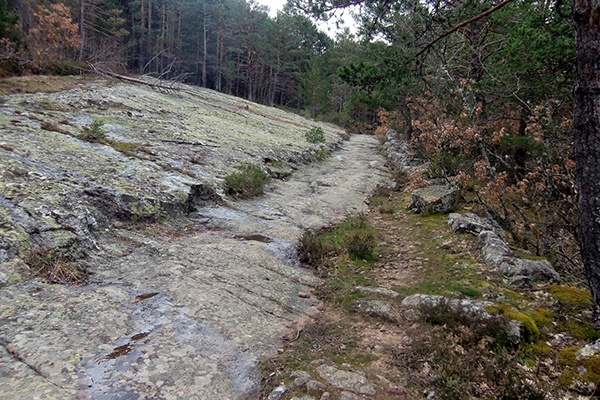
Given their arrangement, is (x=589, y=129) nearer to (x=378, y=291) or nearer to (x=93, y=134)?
(x=378, y=291)

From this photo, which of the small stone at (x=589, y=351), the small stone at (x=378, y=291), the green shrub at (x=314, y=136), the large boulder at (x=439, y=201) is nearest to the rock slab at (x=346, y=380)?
the small stone at (x=378, y=291)

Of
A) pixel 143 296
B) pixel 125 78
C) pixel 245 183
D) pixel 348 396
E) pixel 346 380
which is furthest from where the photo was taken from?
pixel 125 78

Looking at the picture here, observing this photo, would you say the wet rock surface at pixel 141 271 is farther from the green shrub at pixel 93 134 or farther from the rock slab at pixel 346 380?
the rock slab at pixel 346 380

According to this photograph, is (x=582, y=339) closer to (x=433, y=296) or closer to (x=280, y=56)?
(x=433, y=296)

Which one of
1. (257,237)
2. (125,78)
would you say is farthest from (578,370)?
(125,78)

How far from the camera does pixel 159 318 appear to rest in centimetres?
443

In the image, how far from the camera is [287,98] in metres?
63.7

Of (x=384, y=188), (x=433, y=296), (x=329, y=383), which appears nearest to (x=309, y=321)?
(x=329, y=383)

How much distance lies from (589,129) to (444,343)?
2.73 m

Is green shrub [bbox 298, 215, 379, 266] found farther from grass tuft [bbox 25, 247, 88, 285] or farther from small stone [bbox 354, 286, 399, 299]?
grass tuft [bbox 25, 247, 88, 285]

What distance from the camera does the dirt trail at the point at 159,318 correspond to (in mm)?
3373

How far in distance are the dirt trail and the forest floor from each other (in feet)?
1.43

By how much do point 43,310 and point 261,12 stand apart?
5862cm

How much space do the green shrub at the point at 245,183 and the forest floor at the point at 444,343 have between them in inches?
175
